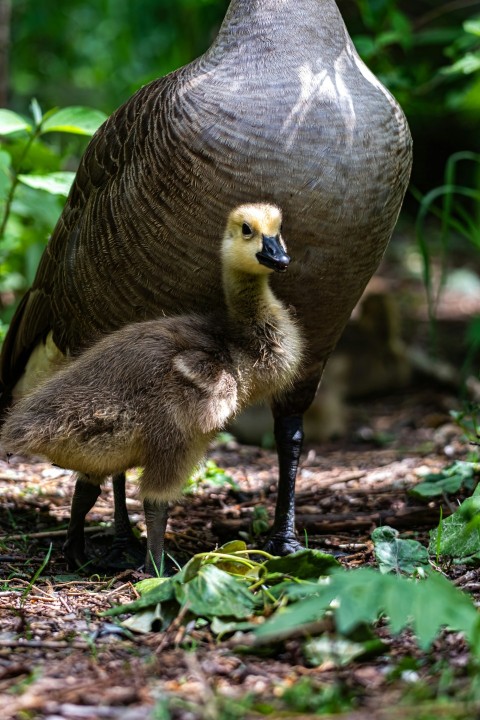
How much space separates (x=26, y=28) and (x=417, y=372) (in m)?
7.23

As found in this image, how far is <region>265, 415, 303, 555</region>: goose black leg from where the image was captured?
520cm

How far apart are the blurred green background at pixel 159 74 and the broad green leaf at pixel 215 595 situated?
297cm

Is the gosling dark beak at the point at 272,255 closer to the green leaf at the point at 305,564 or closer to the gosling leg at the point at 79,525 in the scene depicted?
the green leaf at the point at 305,564

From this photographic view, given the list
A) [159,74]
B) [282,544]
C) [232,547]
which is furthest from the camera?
[159,74]

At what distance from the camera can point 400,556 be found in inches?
166

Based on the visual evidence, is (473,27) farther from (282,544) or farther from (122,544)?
(122,544)

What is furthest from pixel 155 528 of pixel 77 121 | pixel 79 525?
pixel 77 121

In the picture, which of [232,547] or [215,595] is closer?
[215,595]

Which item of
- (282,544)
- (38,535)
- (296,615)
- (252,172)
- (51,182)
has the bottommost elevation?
(38,535)

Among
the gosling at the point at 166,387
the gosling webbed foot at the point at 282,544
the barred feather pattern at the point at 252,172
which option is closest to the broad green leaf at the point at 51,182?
the barred feather pattern at the point at 252,172

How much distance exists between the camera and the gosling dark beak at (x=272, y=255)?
414 cm

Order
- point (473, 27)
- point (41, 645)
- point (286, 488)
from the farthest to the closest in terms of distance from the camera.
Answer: point (473, 27)
point (286, 488)
point (41, 645)

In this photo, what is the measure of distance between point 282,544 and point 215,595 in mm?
1614

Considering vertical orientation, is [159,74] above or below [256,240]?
above
